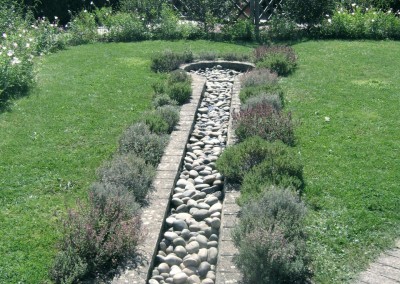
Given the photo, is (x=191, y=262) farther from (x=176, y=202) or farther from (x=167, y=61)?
(x=167, y=61)

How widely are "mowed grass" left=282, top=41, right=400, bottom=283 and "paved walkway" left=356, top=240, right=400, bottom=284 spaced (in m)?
0.07

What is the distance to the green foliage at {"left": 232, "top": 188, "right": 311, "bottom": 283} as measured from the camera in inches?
165

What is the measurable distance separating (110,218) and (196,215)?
3.81 ft

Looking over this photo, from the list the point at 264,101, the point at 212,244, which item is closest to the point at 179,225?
the point at 212,244

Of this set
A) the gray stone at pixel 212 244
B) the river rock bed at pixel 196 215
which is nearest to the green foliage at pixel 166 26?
the river rock bed at pixel 196 215

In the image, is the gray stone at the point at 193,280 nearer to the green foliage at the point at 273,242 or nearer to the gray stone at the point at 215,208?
the green foliage at the point at 273,242

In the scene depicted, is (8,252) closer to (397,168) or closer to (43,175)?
(43,175)

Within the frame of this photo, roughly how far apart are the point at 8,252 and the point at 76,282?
0.79 meters

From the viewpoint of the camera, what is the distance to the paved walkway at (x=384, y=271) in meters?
4.34

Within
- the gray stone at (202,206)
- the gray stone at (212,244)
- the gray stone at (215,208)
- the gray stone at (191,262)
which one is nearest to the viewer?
the gray stone at (191,262)

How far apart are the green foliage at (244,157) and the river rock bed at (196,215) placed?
25cm

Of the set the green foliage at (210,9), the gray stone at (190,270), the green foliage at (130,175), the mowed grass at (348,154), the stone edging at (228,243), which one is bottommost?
the gray stone at (190,270)

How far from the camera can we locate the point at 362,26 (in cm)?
1466

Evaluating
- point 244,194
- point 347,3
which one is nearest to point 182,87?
point 244,194
